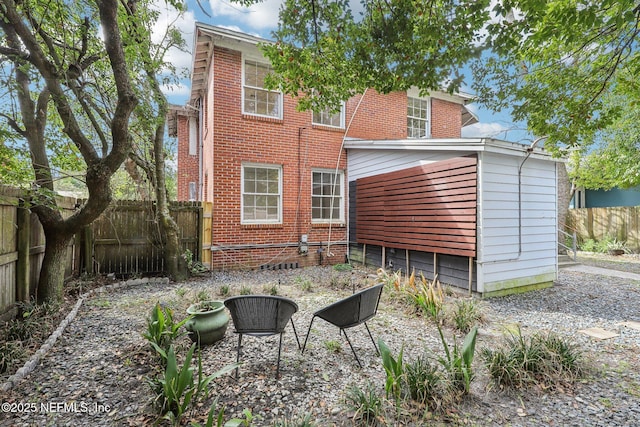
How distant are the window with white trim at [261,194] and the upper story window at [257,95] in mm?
1545

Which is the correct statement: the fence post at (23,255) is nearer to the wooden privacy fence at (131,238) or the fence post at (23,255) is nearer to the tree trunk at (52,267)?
the tree trunk at (52,267)

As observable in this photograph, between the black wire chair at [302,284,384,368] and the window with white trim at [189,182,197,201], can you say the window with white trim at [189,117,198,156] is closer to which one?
the window with white trim at [189,182,197,201]

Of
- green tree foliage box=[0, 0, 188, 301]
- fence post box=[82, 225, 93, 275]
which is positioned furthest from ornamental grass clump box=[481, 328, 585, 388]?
fence post box=[82, 225, 93, 275]

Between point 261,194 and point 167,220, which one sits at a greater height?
point 261,194

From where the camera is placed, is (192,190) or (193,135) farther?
(192,190)

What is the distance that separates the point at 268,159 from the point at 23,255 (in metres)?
5.22

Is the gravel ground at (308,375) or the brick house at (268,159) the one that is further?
the brick house at (268,159)

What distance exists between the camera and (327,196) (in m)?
8.77

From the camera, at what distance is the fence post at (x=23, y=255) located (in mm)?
3678

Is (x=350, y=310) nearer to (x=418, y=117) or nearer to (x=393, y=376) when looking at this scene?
(x=393, y=376)

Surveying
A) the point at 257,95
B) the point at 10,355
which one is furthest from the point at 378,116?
the point at 10,355

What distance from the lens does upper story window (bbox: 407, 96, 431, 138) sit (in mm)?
10195

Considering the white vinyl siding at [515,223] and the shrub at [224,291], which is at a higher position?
the white vinyl siding at [515,223]

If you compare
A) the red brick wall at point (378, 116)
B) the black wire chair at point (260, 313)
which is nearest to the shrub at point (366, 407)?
the black wire chair at point (260, 313)
